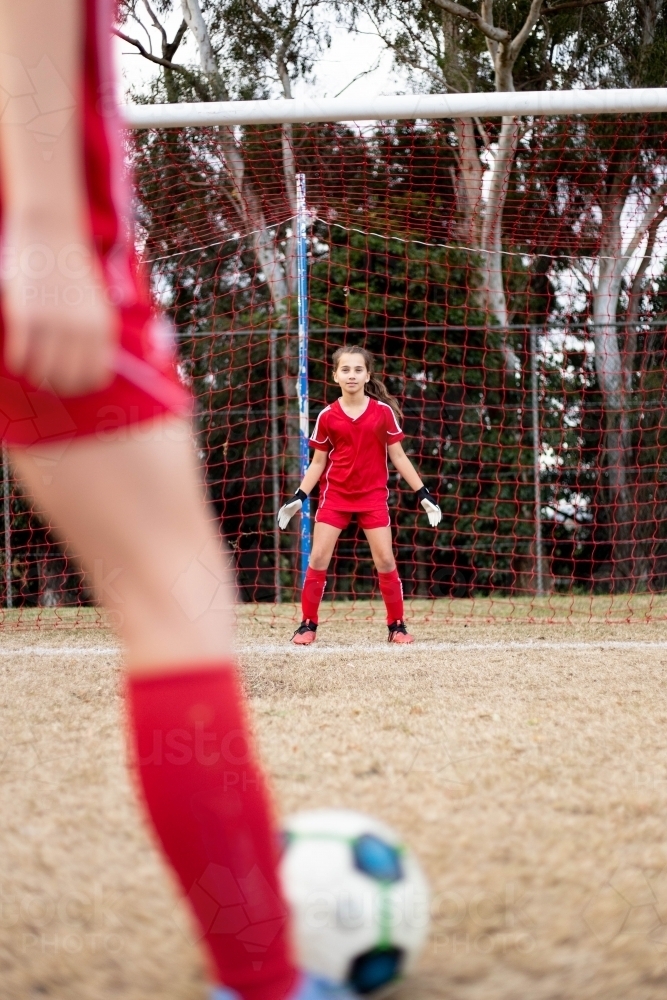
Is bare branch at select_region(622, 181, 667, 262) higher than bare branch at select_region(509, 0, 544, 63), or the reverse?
bare branch at select_region(509, 0, 544, 63)

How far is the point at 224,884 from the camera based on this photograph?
0.76 metres

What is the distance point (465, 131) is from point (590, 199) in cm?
176

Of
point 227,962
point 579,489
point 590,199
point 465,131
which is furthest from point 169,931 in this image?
point 465,131

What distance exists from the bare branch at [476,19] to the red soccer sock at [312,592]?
8.17m

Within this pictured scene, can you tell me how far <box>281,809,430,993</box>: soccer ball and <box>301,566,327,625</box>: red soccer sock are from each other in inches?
124

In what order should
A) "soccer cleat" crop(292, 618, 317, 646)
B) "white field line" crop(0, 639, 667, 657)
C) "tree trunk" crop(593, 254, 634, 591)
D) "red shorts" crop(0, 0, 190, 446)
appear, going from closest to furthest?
"red shorts" crop(0, 0, 190, 446) < "white field line" crop(0, 639, 667, 657) < "soccer cleat" crop(292, 618, 317, 646) < "tree trunk" crop(593, 254, 634, 591)

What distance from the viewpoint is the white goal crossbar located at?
4.29m

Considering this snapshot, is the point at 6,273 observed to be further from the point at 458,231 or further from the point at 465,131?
the point at 465,131

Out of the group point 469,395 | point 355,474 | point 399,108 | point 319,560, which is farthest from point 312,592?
point 469,395

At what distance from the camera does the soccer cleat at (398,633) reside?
4.24 m

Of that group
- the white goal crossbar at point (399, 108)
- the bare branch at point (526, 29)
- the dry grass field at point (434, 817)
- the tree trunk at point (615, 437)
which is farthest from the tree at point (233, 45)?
the dry grass field at point (434, 817)

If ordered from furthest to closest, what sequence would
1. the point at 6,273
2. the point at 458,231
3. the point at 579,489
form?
the point at 579,489 < the point at 458,231 < the point at 6,273

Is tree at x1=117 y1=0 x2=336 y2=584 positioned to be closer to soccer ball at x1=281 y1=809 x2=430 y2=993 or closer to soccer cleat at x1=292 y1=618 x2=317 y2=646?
soccer cleat at x1=292 y1=618 x2=317 y2=646

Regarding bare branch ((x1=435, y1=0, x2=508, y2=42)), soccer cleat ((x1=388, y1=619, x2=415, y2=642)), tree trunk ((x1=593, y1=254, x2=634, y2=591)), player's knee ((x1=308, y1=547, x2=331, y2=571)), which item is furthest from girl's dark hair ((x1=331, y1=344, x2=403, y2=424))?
bare branch ((x1=435, y1=0, x2=508, y2=42))
